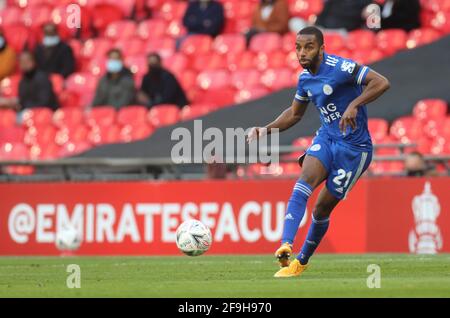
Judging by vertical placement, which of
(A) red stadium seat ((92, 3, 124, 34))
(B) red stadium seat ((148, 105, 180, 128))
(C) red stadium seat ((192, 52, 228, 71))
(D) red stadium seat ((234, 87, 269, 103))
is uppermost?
(A) red stadium seat ((92, 3, 124, 34))

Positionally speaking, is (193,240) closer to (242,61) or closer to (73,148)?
(73,148)

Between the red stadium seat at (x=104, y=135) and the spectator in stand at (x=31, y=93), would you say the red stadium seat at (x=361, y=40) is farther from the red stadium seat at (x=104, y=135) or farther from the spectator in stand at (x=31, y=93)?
the spectator in stand at (x=31, y=93)

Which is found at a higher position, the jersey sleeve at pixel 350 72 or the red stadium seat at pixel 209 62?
the red stadium seat at pixel 209 62

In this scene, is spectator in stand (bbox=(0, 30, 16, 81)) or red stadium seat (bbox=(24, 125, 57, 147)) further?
spectator in stand (bbox=(0, 30, 16, 81))

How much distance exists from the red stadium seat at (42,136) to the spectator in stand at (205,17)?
3366 mm

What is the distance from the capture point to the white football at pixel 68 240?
1680cm

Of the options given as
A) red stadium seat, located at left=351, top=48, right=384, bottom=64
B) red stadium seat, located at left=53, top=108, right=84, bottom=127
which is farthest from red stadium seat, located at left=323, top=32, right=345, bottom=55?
red stadium seat, located at left=53, top=108, right=84, bottom=127

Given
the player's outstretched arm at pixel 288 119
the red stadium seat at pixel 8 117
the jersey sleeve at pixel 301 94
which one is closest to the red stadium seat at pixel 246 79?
the red stadium seat at pixel 8 117

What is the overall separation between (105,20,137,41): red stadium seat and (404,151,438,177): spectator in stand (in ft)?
30.6

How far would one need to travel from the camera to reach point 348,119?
10.2 m

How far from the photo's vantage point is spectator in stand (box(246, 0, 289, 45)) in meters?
22.0

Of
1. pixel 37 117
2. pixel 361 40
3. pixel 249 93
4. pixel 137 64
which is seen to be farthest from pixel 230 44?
pixel 37 117

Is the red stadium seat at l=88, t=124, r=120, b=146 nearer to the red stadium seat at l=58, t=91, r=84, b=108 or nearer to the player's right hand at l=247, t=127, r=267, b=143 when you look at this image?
the red stadium seat at l=58, t=91, r=84, b=108
